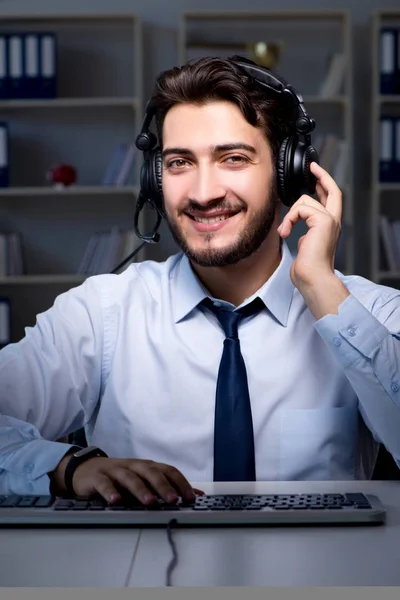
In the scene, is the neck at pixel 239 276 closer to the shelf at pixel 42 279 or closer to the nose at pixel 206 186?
the nose at pixel 206 186

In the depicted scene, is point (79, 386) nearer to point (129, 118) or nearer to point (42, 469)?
point (42, 469)

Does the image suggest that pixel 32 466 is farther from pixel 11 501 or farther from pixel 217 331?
pixel 217 331

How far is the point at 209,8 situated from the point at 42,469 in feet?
11.4

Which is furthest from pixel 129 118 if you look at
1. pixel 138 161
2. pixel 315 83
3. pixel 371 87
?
pixel 371 87

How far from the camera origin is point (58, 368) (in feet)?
4.86

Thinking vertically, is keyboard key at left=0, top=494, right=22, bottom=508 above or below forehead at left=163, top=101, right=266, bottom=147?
below

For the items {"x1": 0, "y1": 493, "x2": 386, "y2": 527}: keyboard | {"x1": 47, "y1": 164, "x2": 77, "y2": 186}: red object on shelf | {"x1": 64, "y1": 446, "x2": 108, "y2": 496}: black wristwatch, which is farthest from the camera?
{"x1": 47, "y1": 164, "x2": 77, "y2": 186}: red object on shelf

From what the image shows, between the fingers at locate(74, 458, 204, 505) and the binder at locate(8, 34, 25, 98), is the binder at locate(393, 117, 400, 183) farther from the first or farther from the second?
the fingers at locate(74, 458, 204, 505)

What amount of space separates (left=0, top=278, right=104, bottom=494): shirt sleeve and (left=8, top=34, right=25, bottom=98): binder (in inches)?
102

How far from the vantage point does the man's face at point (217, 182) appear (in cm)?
146

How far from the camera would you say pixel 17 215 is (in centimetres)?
423

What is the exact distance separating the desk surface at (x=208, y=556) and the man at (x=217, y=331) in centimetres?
46

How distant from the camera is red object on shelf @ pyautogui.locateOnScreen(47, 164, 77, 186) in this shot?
13.2 feet

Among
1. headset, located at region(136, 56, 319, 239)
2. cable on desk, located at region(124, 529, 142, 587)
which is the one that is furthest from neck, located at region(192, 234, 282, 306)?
cable on desk, located at region(124, 529, 142, 587)
